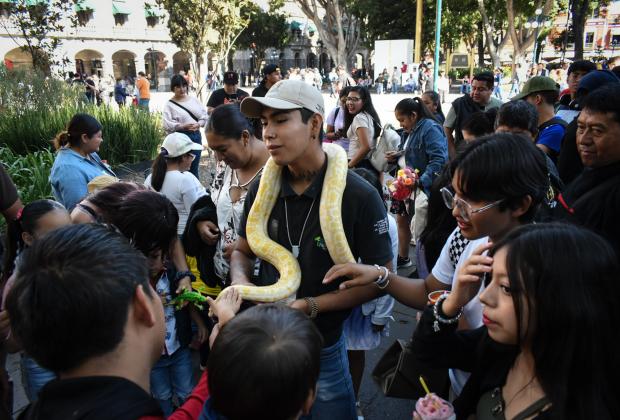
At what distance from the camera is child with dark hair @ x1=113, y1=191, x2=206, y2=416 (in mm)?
2477

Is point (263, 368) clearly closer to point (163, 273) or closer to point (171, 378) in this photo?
point (163, 273)

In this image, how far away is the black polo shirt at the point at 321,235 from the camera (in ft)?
7.17

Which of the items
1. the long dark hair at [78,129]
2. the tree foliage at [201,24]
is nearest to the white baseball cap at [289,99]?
the long dark hair at [78,129]

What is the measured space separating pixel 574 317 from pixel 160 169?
3.56m

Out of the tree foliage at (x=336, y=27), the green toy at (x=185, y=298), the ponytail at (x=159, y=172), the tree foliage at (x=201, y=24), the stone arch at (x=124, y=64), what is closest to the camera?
the green toy at (x=185, y=298)

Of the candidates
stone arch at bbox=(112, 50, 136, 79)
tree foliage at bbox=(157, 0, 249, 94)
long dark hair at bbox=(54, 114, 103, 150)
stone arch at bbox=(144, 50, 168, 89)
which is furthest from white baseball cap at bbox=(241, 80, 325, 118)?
stone arch at bbox=(112, 50, 136, 79)

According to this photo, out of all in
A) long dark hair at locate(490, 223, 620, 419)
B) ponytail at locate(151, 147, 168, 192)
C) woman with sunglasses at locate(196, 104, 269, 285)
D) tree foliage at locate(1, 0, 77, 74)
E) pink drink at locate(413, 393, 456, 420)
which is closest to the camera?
long dark hair at locate(490, 223, 620, 419)

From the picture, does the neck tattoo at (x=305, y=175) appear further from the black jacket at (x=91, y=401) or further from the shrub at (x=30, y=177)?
the shrub at (x=30, y=177)

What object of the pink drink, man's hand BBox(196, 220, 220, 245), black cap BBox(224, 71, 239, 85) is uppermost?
black cap BBox(224, 71, 239, 85)

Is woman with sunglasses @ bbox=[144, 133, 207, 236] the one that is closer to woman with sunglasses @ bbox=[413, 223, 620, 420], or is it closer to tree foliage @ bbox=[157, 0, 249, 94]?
woman with sunglasses @ bbox=[413, 223, 620, 420]

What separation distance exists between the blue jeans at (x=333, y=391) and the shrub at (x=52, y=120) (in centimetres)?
820

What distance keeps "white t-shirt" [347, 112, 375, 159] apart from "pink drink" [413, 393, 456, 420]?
13.9 feet

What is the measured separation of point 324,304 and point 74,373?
1.15 m

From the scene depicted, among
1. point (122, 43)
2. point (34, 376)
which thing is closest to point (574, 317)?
point (34, 376)
